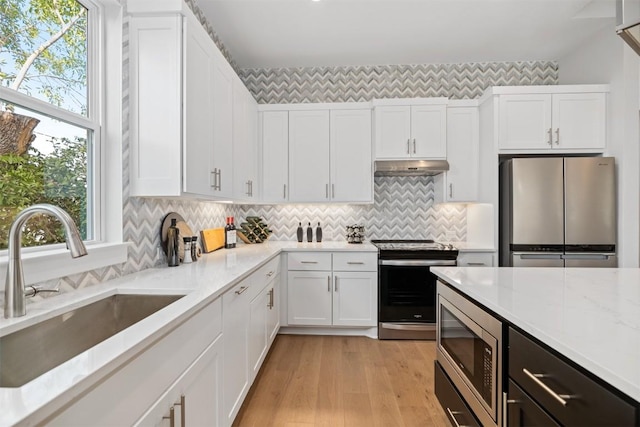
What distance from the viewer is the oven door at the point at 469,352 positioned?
130 cm

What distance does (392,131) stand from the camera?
365 centimetres

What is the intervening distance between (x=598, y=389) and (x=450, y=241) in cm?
332

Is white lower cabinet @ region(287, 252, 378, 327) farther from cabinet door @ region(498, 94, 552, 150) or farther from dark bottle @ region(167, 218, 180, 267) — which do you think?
cabinet door @ region(498, 94, 552, 150)

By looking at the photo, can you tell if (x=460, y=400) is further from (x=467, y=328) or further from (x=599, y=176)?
(x=599, y=176)

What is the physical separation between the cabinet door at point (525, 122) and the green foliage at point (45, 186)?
135 inches

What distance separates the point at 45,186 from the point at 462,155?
11.5ft

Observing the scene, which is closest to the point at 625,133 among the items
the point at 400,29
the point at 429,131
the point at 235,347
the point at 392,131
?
the point at 429,131

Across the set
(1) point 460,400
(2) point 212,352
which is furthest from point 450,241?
(2) point 212,352

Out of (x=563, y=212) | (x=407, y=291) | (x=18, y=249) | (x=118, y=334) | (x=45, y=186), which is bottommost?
(x=407, y=291)

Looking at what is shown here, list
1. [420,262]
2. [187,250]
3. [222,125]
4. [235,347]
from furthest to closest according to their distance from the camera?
[420,262], [222,125], [187,250], [235,347]

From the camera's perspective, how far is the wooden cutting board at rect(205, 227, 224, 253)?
9.68 feet

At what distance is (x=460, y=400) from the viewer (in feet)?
5.30

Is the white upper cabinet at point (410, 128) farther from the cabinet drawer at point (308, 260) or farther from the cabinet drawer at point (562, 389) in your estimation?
the cabinet drawer at point (562, 389)

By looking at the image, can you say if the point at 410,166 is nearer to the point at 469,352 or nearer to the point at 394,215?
the point at 394,215
